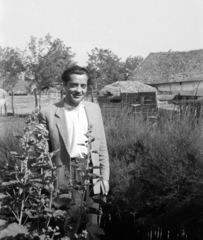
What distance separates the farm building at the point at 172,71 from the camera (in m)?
27.2

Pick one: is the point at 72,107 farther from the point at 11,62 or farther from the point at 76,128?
the point at 11,62

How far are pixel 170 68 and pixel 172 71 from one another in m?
0.62

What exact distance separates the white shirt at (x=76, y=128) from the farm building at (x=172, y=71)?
79.0ft

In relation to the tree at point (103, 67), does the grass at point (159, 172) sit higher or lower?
lower

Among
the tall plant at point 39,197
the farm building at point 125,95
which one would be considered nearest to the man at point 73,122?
the tall plant at point 39,197

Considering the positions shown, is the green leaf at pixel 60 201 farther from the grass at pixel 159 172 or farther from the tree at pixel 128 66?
the tree at pixel 128 66

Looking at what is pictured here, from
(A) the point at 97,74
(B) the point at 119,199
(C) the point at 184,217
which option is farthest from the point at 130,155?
(A) the point at 97,74

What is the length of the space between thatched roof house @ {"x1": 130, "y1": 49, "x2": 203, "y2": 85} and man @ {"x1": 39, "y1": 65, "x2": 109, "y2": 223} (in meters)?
25.2

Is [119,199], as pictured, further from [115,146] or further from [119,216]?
[115,146]

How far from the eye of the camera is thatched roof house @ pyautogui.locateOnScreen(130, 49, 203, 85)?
2756cm

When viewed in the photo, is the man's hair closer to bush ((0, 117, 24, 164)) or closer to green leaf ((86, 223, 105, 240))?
green leaf ((86, 223, 105, 240))

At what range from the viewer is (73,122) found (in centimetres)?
253

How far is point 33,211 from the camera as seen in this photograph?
1.83m

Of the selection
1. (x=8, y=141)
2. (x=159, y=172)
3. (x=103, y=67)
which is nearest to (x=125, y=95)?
(x=8, y=141)
